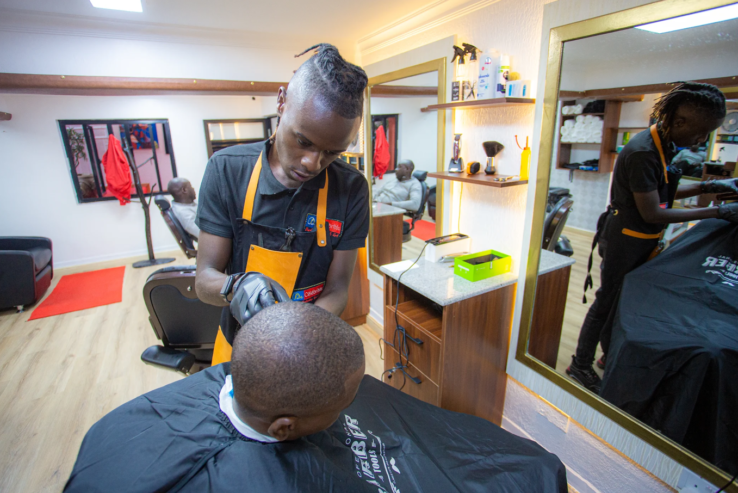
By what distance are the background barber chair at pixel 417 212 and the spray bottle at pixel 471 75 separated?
0.57m

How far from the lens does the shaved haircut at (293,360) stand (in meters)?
0.70

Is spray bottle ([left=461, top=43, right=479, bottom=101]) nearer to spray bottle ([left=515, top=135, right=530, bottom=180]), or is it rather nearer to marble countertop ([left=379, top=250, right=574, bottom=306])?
spray bottle ([left=515, top=135, right=530, bottom=180])

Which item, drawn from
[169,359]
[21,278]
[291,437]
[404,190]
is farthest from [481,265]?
[21,278]

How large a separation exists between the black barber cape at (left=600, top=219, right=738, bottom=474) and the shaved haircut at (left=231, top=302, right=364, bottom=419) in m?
1.21

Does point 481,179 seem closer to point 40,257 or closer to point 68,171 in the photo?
point 40,257

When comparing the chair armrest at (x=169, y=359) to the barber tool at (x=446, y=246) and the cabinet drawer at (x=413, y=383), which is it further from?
the barber tool at (x=446, y=246)

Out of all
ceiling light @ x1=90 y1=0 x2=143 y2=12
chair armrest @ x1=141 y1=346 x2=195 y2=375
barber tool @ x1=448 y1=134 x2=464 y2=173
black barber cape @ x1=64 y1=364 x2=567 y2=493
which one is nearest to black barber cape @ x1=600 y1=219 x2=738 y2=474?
black barber cape @ x1=64 y1=364 x2=567 y2=493

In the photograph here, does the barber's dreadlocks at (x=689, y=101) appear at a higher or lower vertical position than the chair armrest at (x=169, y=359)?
higher

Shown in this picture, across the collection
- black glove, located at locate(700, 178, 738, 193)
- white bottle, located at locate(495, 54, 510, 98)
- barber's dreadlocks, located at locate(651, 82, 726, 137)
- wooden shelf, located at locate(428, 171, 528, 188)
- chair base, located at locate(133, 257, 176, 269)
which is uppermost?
white bottle, located at locate(495, 54, 510, 98)

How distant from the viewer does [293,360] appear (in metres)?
0.69

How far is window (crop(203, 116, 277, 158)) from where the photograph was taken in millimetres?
5164

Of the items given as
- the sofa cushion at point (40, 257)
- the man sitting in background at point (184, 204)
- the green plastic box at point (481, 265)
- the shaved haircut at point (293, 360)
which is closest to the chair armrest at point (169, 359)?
the shaved haircut at point (293, 360)

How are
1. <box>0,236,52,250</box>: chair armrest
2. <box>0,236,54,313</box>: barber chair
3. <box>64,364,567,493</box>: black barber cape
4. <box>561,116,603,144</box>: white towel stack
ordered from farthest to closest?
1. <box>0,236,52,250</box>: chair armrest
2. <box>0,236,54,313</box>: barber chair
3. <box>561,116,603,144</box>: white towel stack
4. <box>64,364,567,493</box>: black barber cape

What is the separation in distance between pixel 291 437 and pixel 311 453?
0.51ft
